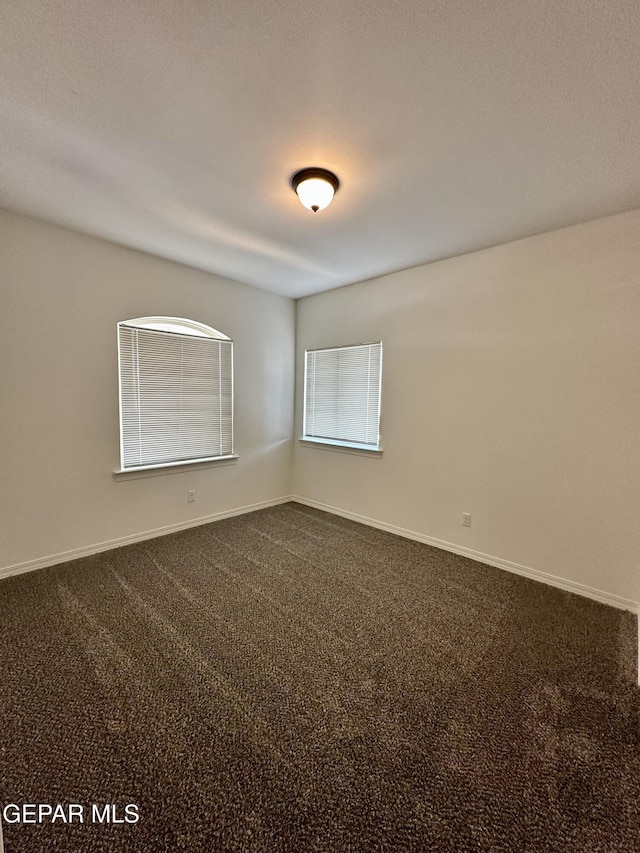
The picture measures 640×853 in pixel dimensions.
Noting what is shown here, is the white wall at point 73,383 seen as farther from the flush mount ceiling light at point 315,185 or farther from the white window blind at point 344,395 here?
the flush mount ceiling light at point 315,185

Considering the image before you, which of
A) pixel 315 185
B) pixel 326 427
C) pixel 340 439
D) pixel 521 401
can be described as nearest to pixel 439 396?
pixel 521 401

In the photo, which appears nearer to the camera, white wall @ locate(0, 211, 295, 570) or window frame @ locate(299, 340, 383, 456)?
white wall @ locate(0, 211, 295, 570)

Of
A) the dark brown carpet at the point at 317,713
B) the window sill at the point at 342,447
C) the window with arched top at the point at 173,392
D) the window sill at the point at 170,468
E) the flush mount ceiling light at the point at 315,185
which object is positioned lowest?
the dark brown carpet at the point at 317,713

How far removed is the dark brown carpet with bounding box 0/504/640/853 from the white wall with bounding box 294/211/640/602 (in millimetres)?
503

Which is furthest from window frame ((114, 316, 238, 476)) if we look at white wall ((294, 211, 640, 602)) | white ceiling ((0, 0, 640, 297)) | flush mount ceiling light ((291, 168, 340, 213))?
flush mount ceiling light ((291, 168, 340, 213))

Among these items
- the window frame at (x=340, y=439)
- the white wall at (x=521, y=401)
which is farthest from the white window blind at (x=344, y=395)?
the white wall at (x=521, y=401)

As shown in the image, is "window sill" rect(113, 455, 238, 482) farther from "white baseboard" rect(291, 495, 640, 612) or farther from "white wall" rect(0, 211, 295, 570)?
"white baseboard" rect(291, 495, 640, 612)

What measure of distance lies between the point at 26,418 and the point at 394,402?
3.16m

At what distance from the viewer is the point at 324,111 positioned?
1.60m

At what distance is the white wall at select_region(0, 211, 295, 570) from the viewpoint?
2633mm

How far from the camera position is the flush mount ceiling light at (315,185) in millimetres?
1996

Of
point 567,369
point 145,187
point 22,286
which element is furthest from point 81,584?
point 567,369

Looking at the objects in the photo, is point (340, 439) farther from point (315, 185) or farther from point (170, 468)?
point (315, 185)

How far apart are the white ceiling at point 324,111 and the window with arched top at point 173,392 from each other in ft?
3.38
